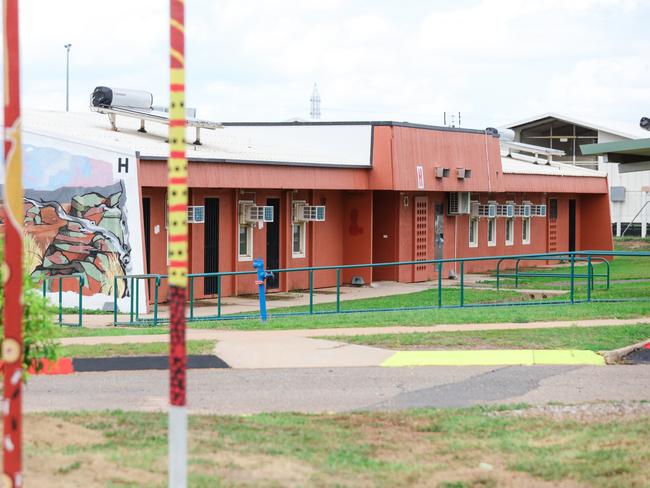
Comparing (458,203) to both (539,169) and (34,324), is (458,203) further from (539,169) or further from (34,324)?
(34,324)

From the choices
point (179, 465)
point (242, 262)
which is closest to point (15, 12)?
point (179, 465)

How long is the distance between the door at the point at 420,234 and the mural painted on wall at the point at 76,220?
12.1 meters

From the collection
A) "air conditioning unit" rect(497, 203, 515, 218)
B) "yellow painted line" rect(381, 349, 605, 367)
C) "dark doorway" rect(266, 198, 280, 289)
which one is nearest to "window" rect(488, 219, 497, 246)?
"air conditioning unit" rect(497, 203, 515, 218)

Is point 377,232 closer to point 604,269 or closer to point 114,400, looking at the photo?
point 604,269

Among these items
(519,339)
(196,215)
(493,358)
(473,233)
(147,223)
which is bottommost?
(493,358)

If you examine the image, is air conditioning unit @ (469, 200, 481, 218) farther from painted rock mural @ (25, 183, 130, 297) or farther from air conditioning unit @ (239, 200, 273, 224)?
painted rock mural @ (25, 183, 130, 297)

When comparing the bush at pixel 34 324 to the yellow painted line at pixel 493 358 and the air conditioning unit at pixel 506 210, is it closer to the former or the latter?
the yellow painted line at pixel 493 358

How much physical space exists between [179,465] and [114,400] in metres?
5.00

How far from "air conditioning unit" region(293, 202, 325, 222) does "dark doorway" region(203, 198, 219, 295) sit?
3.09m

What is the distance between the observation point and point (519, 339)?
15.8m

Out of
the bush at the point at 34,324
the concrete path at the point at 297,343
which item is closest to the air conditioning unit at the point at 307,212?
the concrete path at the point at 297,343

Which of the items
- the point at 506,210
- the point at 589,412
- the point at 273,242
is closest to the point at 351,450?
the point at 589,412

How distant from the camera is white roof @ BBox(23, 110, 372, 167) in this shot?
24.3m

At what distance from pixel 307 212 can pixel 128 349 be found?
15441mm
